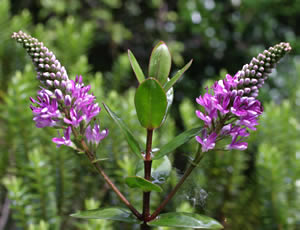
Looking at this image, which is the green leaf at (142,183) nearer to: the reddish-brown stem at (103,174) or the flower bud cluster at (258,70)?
the reddish-brown stem at (103,174)

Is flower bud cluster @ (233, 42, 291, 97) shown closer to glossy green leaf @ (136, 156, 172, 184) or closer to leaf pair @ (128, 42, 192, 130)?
leaf pair @ (128, 42, 192, 130)

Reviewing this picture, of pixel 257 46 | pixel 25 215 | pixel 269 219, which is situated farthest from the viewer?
pixel 257 46

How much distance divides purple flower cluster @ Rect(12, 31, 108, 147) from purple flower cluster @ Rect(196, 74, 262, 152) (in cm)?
22

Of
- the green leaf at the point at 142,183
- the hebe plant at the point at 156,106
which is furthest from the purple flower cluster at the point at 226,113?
the green leaf at the point at 142,183

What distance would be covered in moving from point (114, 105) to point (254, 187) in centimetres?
77

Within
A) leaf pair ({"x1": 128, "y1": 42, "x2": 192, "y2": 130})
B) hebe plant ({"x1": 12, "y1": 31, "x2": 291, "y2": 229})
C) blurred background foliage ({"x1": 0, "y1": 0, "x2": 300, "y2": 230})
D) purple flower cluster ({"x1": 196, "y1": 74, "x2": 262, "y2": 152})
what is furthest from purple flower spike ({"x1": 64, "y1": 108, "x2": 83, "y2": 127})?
blurred background foliage ({"x1": 0, "y1": 0, "x2": 300, "y2": 230})

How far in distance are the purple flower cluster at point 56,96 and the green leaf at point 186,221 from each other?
24 cm

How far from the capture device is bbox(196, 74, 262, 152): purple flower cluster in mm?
586

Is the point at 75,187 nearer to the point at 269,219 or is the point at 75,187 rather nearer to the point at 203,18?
the point at 269,219

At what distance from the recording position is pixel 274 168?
1330 millimetres

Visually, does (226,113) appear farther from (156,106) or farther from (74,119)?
(74,119)

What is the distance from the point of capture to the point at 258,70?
594 millimetres

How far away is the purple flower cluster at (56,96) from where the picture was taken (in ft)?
1.93

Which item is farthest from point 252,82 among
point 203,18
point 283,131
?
point 203,18
